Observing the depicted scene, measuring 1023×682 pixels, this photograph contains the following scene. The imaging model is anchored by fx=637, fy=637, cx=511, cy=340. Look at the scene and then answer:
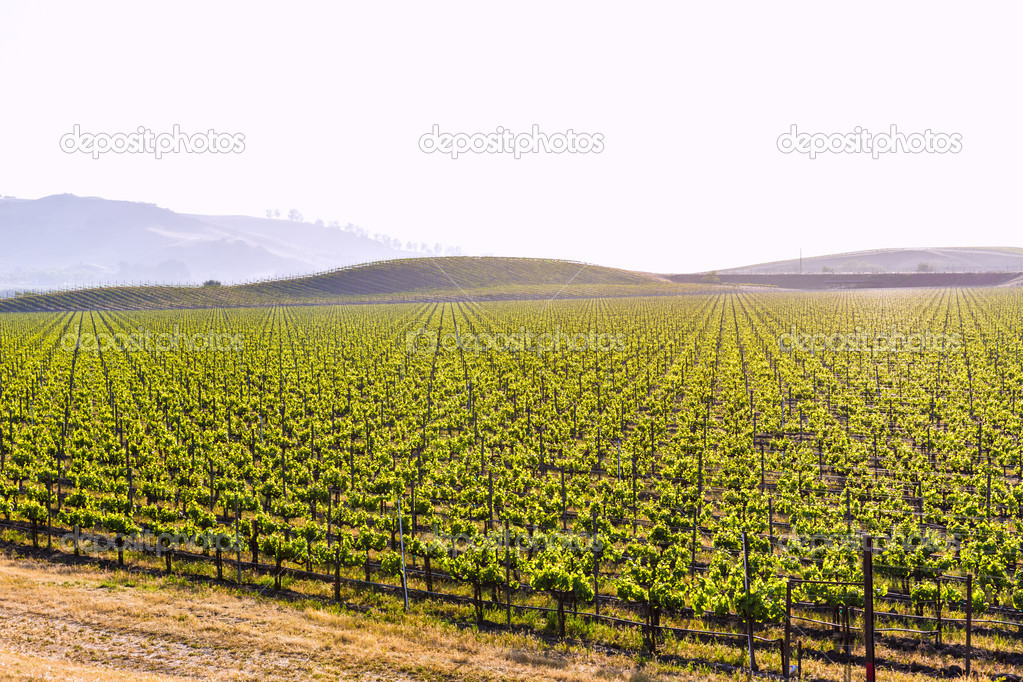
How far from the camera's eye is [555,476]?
2825cm

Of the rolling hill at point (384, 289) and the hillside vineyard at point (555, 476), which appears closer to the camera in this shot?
the hillside vineyard at point (555, 476)

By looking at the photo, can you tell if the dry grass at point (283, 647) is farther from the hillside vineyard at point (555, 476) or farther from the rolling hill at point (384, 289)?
the rolling hill at point (384, 289)

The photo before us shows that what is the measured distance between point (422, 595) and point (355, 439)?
653 inches

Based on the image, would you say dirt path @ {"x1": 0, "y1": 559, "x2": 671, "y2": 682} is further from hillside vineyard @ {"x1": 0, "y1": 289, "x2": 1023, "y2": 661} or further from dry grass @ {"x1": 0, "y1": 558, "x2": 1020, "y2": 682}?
hillside vineyard @ {"x1": 0, "y1": 289, "x2": 1023, "y2": 661}

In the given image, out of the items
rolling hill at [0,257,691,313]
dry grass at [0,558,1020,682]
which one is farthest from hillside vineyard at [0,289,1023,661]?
rolling hill at [0,257,691,313]

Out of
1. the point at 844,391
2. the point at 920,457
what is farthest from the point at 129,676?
the point at 844,391

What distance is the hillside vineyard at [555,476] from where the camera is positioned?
59.5ft

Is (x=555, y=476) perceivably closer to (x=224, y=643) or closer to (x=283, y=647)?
(x=283, y=647)

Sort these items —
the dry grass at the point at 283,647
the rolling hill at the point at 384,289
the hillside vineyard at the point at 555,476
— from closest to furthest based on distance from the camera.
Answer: the dry grass at the point at 283,647
the hillside vineyard at the point at 555,476
the rolling hill at the point at 384,289

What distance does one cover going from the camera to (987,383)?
4297 centimetres

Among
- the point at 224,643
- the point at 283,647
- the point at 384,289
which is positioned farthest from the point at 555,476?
the point at 384,289

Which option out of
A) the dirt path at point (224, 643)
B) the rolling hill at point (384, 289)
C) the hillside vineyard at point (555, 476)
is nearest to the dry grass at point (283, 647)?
the dirt path at point (224, 643)

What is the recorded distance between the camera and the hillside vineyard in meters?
18.1

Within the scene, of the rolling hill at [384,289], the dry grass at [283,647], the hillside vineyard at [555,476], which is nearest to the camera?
the dry grass at [283,647]
